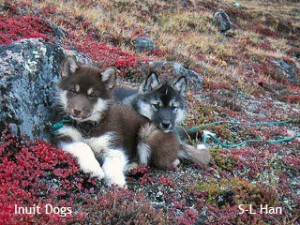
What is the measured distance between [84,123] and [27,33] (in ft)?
20.8

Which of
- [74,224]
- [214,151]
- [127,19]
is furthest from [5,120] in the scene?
[127,19]

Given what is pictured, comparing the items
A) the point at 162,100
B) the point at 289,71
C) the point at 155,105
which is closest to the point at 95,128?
the point at 155,105

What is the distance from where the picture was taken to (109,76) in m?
5.78

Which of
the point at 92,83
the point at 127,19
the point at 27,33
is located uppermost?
the point at 92,83

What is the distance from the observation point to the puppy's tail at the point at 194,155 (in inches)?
267

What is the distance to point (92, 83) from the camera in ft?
18.4

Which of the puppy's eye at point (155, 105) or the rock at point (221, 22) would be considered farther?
the rock at point (221, 22)

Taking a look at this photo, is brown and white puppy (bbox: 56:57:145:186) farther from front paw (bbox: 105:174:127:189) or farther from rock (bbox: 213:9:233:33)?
rock (bbox: 213:9:233:33)

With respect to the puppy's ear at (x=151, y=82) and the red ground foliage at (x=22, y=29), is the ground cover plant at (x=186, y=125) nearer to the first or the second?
the red ground foliage at (x=22, y=29)

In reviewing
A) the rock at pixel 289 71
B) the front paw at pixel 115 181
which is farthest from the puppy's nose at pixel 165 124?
the rock at pixel 289 71

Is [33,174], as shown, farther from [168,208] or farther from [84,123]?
[168,208]

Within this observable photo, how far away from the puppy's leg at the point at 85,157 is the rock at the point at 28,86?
58 cm

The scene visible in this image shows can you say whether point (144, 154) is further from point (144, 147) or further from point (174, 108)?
point (174, 108)

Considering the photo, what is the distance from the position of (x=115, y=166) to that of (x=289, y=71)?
2006 centimetres
